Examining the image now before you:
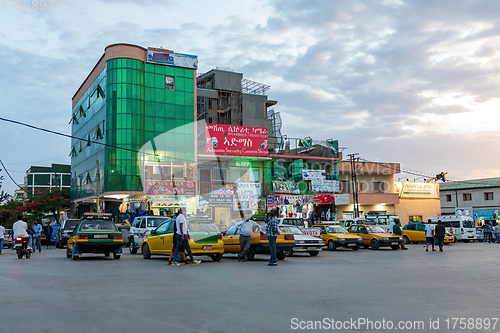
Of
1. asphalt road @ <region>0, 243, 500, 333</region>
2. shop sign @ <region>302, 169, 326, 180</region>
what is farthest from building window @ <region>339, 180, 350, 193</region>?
asphalt road @ <region>0, 243, 500, 333</region>

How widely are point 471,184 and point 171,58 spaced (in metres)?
48.3

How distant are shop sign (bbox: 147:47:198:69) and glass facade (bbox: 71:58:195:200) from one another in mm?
597

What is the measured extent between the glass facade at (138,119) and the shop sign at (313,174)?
12.9m

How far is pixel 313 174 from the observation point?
182ft

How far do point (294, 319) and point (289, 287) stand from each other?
3.26m

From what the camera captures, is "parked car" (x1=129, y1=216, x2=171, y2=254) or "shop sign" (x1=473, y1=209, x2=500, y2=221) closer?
"parked car" (x1=129, y1=216, x2=171, y2=254)

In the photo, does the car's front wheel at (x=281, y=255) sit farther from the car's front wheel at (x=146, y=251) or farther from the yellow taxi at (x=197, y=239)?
the car's front wheel at (x=146, y=251)

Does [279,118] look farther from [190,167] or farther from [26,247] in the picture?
[26,247]

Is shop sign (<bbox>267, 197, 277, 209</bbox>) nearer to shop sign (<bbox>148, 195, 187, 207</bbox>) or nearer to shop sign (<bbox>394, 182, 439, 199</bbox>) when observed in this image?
shop sign (<bbox>148, 195, 187, 207</bbox>)

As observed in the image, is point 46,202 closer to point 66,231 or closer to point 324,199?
point 324,199

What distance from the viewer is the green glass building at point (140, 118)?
51.5m

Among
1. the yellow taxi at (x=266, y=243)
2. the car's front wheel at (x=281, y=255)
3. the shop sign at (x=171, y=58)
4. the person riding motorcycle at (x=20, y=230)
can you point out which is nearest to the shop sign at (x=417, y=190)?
the shop sign at (x=171, y=58)

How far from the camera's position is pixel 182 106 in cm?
5612

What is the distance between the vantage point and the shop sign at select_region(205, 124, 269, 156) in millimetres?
52750
